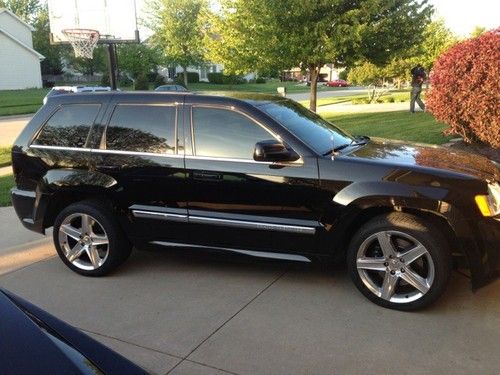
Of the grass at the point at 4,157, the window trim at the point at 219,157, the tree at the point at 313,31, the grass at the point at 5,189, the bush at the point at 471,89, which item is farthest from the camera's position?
the tree at the point at 313,31

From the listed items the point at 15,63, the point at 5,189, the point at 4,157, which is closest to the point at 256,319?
the point at 5,189

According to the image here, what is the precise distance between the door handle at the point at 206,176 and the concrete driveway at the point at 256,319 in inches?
27.7

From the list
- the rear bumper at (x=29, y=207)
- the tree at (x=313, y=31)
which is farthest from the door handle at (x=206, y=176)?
Result: the tree at (x=313, y=31)

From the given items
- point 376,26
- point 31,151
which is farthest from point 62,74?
point 31,151

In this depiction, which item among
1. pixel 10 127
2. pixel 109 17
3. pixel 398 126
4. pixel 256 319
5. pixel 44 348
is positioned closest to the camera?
pixel 44 348

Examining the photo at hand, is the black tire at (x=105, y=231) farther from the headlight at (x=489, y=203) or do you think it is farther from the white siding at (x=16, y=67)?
the white siding at (x=16, y=67)

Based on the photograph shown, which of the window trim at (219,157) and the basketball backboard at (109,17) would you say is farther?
the basketball backboard at (109,17)

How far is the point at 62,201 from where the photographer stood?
5.16 metres

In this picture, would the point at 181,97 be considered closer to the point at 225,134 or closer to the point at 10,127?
the point at 225,134

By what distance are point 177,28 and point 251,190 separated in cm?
4754

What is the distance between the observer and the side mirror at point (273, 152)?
4180 millimetres

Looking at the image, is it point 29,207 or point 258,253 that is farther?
point 29,207

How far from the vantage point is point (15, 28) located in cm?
6369

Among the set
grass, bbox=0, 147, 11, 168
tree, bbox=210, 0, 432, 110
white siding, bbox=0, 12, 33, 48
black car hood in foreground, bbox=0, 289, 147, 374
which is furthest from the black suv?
white siding, bbox=0, 12, 33, 48
